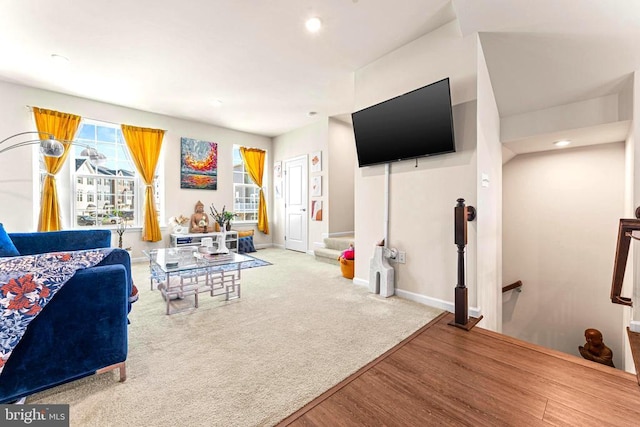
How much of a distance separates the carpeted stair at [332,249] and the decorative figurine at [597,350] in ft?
10.3

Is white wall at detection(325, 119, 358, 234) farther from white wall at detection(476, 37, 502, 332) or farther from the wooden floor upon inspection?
the wooden floor

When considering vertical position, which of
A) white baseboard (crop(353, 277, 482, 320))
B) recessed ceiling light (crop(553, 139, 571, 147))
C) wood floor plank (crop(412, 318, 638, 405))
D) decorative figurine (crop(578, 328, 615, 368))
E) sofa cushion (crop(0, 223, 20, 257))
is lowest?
decorative figurine (crop(578, 328, 615, 368))

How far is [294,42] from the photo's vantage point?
281 cm

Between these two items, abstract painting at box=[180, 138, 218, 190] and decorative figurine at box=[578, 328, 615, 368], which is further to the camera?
abstract painting at box=[180, 138, 218, 190]

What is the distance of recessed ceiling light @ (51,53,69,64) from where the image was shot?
10.0ft

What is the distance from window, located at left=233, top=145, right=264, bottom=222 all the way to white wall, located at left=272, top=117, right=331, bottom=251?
0.53 meters

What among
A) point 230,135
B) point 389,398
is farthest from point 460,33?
point 230,135

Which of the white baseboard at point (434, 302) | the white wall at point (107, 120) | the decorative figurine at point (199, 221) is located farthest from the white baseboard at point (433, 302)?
the white wall at point (107, 120)

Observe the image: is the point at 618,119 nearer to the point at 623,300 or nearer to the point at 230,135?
the point at 623,300

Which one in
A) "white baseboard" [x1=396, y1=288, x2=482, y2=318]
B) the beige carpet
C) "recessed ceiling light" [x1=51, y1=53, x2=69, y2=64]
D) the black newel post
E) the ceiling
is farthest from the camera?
"recessed ceiling light" [x1=51, y1=53, x2=69, y2=64]

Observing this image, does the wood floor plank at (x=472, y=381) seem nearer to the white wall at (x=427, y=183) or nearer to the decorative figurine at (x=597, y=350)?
the white wall at (x=427, y=183)

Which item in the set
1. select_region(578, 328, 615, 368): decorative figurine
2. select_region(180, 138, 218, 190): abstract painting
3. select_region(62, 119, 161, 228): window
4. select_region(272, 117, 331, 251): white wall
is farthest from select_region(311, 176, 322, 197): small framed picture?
select_region(578, 328, 615, 368): decorative figurine

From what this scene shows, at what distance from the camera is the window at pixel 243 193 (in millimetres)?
6133

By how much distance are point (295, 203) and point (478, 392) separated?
193 inches
